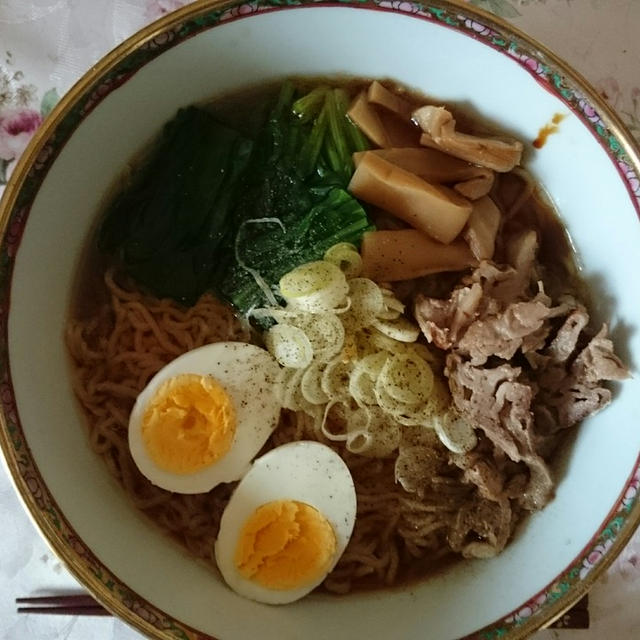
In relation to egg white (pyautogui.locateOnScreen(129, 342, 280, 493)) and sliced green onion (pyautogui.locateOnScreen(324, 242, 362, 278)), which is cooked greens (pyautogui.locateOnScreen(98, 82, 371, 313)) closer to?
sliced green onion (pyautogui.locateOnScreen(324, 242, 362, 278))

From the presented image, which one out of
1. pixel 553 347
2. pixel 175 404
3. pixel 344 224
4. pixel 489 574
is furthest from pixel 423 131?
pixel 489 574

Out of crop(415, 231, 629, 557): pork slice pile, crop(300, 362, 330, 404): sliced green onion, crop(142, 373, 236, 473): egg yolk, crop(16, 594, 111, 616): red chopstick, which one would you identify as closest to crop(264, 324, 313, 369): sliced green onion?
crop(300, 362, 330, 404): sliced green onion

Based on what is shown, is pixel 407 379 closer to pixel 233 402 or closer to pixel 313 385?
pixel 313 385

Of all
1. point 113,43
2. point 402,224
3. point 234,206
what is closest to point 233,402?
point 234,206

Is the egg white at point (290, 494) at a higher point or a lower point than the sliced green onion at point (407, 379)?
lower

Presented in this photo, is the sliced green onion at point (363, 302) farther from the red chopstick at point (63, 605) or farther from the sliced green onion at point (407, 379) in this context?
the red chopstick at point (63, 605)

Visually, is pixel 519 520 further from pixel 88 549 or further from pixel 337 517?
pixel 88 549

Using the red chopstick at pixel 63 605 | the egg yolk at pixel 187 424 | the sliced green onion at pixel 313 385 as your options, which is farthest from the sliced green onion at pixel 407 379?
the red chopstick at pixel 63 605
